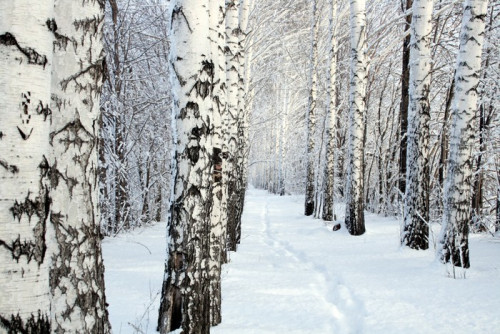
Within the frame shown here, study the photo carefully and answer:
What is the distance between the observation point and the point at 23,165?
1.00 metres

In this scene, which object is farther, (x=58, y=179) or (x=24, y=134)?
(x=58, y=179)

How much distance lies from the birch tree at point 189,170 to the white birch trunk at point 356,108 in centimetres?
690

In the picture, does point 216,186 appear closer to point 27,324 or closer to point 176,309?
point 176,309

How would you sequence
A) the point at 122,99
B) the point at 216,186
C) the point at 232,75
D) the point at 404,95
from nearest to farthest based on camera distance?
the point at 216,186 < the point at 232,75 < the point at 122,99 < the point at 404,95

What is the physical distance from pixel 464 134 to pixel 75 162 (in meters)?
4.84

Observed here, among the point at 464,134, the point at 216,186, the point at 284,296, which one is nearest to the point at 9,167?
the point at 216,186

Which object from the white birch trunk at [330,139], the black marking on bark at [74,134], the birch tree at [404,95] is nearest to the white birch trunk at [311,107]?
the white birch trunk at [330,139]

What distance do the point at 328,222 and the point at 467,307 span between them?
25.6ft

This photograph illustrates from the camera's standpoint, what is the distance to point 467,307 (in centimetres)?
354

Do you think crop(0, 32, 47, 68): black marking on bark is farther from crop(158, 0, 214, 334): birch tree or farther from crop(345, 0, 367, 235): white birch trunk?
crop(345, 0, 367, 235): white birch trunk

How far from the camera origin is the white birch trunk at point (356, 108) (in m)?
8.99

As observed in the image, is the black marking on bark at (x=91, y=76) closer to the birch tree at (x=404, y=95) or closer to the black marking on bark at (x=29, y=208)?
the black marking on bark at (x=29, y=208)

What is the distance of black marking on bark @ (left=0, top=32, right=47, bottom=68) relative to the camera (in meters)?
0.97

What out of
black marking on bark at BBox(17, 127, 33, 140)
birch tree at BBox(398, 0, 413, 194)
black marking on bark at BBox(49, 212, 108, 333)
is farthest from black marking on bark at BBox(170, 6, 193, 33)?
birch tree at BBox(398, 0, 413, 194)
